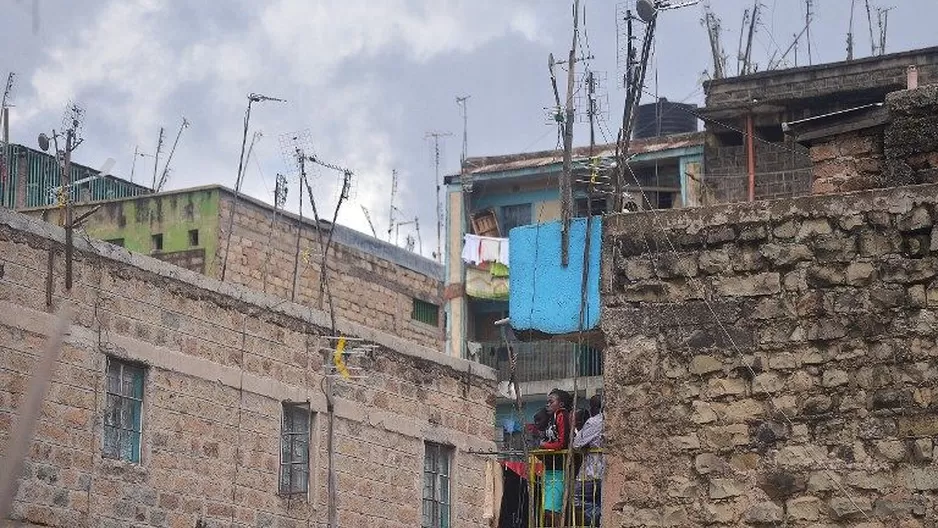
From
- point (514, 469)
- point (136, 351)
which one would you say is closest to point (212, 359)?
point (136, 351)

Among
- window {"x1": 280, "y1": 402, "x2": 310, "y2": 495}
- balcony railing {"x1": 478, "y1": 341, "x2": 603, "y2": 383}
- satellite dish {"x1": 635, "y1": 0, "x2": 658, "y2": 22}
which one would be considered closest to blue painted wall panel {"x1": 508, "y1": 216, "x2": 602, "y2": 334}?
satellite dish {"x1": 635, "y1": 0, "x2": 658, "y2": 22}

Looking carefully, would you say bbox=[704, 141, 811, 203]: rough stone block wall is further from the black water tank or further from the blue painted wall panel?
the blue painted wall panel

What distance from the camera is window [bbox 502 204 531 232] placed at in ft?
105

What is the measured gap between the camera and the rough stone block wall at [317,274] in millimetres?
26641

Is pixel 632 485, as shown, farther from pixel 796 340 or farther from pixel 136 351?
pixel 136 351

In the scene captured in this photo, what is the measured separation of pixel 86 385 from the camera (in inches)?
573

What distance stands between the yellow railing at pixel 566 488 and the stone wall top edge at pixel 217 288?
19.1 ft

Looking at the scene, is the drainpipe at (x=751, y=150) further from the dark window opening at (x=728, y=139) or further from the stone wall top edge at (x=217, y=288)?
the stone wall top edge at (x=217, y=288)

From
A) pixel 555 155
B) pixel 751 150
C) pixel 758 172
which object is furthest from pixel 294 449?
pixel 555 155

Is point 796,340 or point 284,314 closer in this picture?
point 796,340

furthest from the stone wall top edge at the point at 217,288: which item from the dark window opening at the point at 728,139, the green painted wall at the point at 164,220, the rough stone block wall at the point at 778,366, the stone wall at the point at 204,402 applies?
the dark window opening at the point at 728,139

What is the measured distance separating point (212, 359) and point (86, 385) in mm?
1712

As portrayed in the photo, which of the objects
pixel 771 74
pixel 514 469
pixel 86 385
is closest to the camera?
pixel 514 469

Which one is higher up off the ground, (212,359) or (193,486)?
(212,359)
